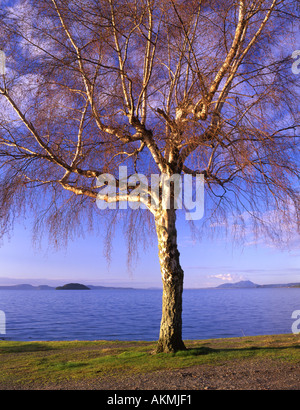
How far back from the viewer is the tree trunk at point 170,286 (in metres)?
8.80

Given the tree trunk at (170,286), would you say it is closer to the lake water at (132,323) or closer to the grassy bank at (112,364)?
the grassy bank at (112,364)

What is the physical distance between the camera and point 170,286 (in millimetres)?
8875

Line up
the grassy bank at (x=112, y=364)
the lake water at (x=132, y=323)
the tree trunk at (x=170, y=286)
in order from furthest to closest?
the lake water at (x=132, y=323), the tree trunk at (x=170, y=286), the grassy bank at (x=112, y=364)

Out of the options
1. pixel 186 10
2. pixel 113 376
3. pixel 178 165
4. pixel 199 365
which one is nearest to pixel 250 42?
pixel 186 10

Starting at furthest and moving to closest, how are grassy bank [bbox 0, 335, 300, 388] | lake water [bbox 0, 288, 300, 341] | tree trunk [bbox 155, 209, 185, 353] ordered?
lake water [bbox 0, 288, 300, 341], tree trunk [bbox 155, 209, 185, 353], grassy bank [bbox 0, 335, 300, 388]

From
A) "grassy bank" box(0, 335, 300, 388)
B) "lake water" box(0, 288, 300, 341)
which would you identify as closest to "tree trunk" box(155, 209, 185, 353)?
"grassy bank" box(0, 335, 300, 388)

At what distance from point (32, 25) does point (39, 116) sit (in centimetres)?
217

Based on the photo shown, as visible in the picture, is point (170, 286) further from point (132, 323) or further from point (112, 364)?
point (132, 323)

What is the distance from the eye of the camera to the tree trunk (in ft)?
28.9

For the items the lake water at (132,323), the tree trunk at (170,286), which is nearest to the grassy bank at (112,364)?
the tree trunk at (170,286)

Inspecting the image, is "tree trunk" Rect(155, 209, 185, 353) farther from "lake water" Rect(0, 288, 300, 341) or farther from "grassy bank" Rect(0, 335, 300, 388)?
"lake water" Rect(0, 288, 300, 341)

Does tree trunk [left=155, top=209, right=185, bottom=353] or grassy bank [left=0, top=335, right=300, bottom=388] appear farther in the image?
tree trunk [left=155, top=209, right=185, bottom=353]

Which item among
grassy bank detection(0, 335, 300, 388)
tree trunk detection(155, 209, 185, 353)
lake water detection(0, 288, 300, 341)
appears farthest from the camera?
lake water detection(0, 288, 300, 341)
